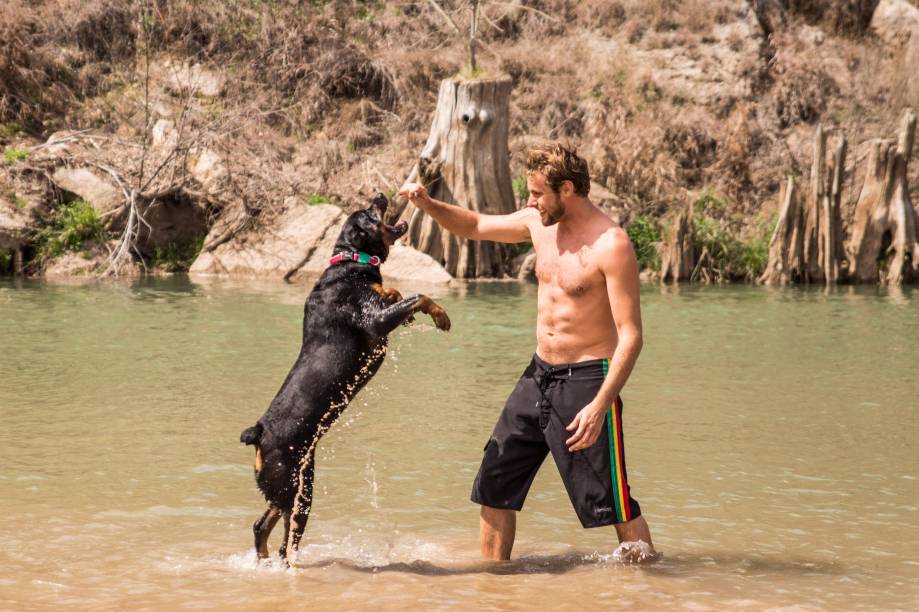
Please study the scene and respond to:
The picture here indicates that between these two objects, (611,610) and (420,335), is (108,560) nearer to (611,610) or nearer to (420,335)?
(611,610)

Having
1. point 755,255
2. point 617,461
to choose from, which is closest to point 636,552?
point 617,461

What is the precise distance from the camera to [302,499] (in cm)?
489

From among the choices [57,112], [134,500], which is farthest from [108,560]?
[57,112]

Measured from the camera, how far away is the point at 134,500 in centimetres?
609

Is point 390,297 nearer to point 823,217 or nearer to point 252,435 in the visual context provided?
point 252,435

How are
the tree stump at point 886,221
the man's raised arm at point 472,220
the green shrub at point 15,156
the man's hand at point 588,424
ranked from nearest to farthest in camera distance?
the man's hand at point 588,424
the man's raised arm at point 472,220
the tree stump at point 886,221
the green shrub at point 15,156

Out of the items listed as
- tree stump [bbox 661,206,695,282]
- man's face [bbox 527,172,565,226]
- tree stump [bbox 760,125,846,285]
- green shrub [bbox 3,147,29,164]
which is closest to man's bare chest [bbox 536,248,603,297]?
man's face [bbox 527,172,565,226]

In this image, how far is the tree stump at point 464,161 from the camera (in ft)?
57.0

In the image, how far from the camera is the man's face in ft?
15.4

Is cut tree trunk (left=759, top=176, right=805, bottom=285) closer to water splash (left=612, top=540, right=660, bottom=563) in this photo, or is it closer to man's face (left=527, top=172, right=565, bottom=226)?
water splash (left=612, top=540, right=660, bottom=563)

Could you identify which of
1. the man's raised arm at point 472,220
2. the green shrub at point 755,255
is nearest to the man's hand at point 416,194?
the man's raised arm at point 472,220

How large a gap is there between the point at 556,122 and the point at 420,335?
11751mm

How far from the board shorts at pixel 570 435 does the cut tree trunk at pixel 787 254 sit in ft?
44.5

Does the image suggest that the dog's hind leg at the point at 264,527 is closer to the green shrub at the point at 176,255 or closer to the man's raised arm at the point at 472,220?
the man's raised arm at the point at 472,220
